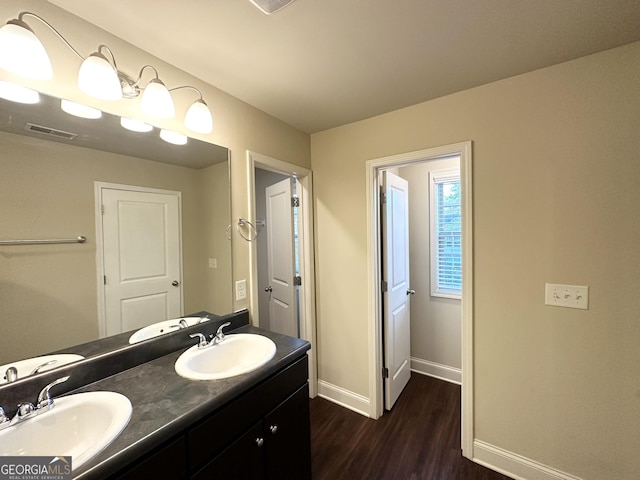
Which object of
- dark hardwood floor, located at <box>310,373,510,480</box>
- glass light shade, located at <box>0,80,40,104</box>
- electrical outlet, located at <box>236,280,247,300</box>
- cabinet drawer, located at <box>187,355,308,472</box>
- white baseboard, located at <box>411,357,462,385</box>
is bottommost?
dark hardwood floor, located at <box>310,373,510,480</box>

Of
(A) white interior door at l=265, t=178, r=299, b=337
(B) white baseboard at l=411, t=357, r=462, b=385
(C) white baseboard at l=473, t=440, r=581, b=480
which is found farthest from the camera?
(B) white baseboard at l=411, t=357, r=462, b=385

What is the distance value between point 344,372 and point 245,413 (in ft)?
4.49

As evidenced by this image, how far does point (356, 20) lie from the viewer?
1.13 metres

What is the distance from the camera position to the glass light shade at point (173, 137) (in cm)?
138

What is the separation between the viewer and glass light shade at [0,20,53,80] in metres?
0.85

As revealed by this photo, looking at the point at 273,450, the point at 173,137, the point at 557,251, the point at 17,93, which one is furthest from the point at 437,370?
the point at 17,93

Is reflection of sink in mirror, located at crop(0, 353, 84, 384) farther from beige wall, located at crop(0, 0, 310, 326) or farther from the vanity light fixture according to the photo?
the vanity light fixture

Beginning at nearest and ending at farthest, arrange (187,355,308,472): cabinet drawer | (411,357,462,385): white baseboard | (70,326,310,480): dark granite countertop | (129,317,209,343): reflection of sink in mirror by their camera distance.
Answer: (70,326,310,480): dark granite countertop < (187,355,308,472): cabinet drawer < (129,317,209,343): reflection of sink in mirror < (411,357,462,385): white baseboard

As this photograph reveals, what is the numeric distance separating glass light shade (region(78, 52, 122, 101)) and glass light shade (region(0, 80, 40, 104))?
152 millimetres

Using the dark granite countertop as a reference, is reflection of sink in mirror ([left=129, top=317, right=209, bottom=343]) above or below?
above

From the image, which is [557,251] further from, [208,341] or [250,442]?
[208,341]

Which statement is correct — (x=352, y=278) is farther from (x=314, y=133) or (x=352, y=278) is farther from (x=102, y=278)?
(x=102, y=278)

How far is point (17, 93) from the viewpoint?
96 centimetres

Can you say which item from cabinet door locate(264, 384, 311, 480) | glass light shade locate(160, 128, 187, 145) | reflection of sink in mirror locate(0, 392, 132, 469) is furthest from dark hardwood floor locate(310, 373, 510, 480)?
glass light shade locate(160, 128, 187, 145)
